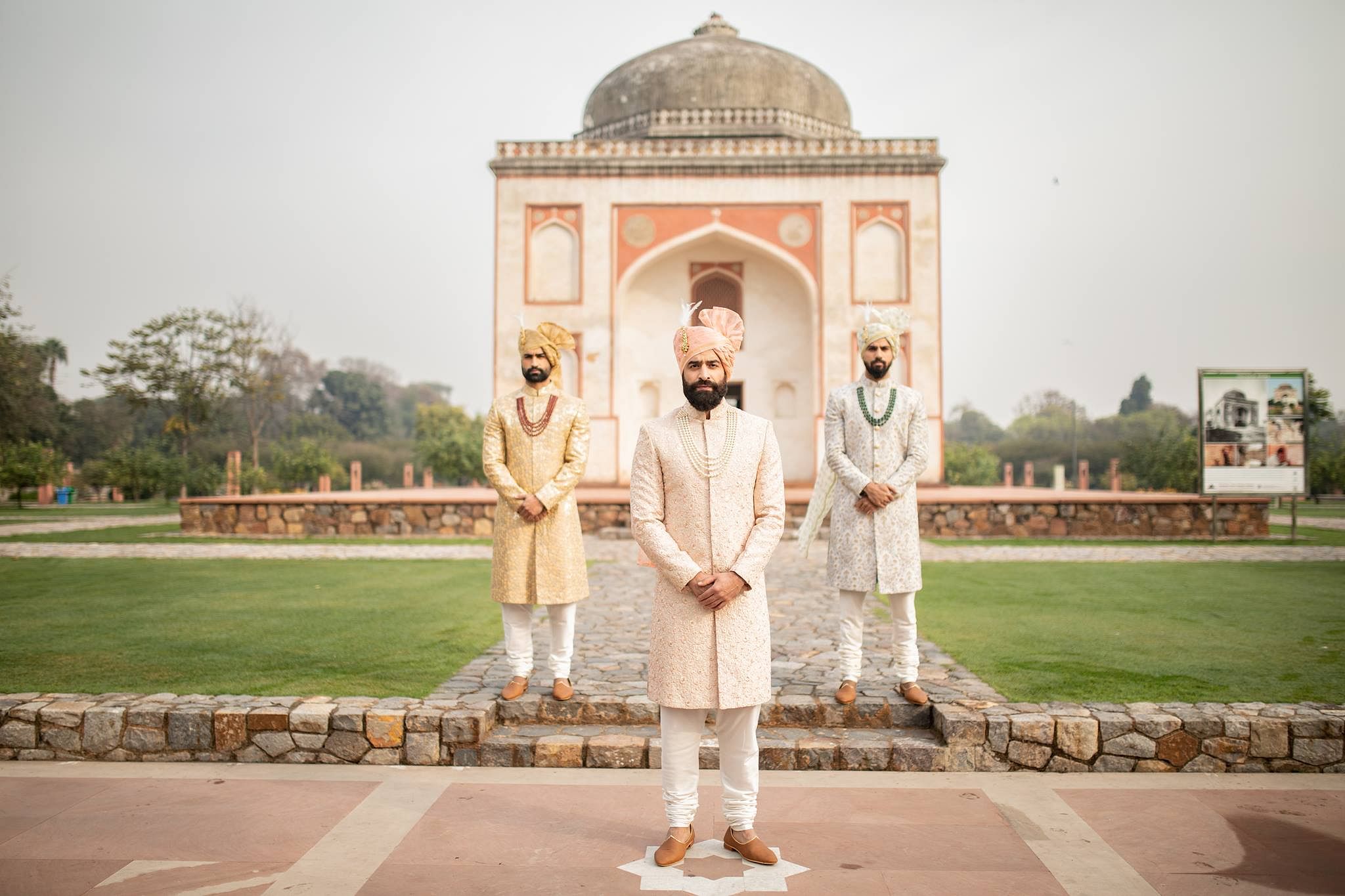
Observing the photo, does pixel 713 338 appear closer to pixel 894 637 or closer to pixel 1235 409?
pixel 894 637

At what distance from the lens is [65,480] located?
103 feet

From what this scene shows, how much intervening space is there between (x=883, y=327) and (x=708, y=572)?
1.95 metres

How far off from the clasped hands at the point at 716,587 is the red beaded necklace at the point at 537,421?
179 cm

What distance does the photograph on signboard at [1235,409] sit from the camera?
13016mm

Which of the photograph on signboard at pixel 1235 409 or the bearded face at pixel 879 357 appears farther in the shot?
the photograph on signboard at pixel 1235 409

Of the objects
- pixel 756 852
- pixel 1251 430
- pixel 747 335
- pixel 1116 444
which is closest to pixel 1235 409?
pixel 1251 430

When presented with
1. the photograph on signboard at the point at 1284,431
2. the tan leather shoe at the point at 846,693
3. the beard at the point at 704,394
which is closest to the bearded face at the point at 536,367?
the beard at the point at 704,394

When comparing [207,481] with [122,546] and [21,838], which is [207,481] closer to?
[122,546]

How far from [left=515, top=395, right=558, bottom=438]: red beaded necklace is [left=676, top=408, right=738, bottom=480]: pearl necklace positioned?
156 centimetres

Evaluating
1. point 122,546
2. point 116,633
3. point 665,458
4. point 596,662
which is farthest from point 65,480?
point 665,458

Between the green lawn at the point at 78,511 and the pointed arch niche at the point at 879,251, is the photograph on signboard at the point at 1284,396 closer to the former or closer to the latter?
the pointed arch niche at the point at 879,251

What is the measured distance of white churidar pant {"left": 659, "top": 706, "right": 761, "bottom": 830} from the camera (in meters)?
3.08

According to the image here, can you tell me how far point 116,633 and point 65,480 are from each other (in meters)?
29.6

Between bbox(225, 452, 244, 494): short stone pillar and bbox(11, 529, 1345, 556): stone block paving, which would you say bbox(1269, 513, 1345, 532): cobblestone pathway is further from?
bbox(225, 452, 244, 494): short stone pillar
